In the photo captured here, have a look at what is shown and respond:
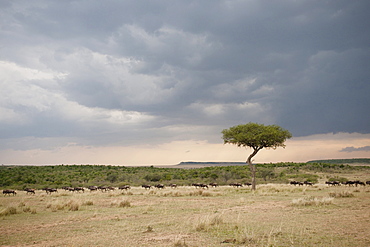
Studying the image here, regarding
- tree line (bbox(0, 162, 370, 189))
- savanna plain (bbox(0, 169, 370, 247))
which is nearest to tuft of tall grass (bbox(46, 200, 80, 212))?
savanna plain (bbox(0, 169, 370, 247))

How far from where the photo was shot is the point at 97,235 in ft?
36.8

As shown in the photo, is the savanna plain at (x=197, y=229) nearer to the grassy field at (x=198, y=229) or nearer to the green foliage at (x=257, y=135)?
the grassy field at (x=198, y=229)

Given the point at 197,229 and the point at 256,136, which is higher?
the point at 256,136

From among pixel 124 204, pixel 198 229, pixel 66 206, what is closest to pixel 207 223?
pixel 198 229

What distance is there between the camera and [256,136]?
35625 millimetres

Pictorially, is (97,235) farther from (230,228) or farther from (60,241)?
(230,228)

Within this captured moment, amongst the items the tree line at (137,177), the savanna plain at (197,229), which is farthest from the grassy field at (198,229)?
the tree line at (137,177)

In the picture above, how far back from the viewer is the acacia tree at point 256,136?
118ft

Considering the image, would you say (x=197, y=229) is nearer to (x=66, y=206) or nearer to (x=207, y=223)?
(x=207, y=223)

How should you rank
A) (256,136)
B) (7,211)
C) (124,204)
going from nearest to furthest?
1. (7,211)
2. (124,204)
3. (256,136)

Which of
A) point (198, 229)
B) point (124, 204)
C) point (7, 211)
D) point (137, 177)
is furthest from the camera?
point (137, 177)

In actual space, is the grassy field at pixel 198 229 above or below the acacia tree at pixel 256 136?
below

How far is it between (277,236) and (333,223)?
12.8 ft

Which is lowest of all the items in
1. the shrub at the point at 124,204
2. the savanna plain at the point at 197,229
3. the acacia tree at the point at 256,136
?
the shrub at the point at 124,204
